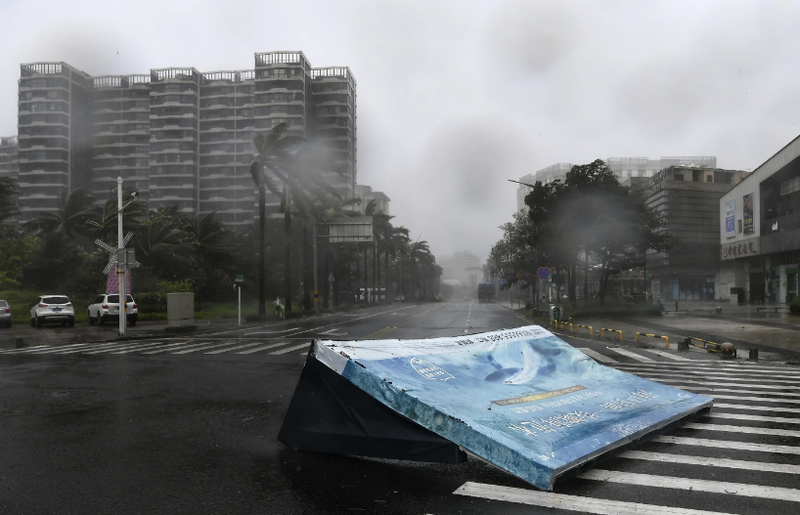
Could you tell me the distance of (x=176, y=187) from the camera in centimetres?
10769

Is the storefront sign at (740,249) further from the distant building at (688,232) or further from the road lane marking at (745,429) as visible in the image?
the road lane marking at (745,429)

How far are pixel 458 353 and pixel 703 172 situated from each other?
85.8m

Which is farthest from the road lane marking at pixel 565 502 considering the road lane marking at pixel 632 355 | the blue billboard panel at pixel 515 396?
the road lane marking at pixel 632 355

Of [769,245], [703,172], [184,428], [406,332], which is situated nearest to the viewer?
[184,428]

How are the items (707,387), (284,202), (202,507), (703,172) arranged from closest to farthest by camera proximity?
(202,507) → (707,387) → (284,202) → (703,172)

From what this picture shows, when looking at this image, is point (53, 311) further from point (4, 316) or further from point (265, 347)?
point (265, 347)

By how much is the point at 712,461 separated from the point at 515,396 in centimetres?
210

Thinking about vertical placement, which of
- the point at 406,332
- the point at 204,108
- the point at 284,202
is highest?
the point at 204,108

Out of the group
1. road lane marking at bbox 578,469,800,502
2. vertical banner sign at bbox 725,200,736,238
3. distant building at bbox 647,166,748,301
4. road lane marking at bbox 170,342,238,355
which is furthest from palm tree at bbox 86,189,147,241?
distant building at bbox 647,166,748,301

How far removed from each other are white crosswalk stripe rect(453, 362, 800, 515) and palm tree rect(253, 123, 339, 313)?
3223 cm

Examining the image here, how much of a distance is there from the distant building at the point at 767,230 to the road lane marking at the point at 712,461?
4141cm

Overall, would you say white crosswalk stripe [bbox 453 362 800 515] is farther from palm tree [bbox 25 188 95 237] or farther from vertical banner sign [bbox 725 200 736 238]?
palm tree [bbox 25 188 95 237]

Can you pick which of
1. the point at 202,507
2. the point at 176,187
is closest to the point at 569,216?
the point at 202,507

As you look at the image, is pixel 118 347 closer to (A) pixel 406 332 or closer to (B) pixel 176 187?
(A) pixel 406 332
